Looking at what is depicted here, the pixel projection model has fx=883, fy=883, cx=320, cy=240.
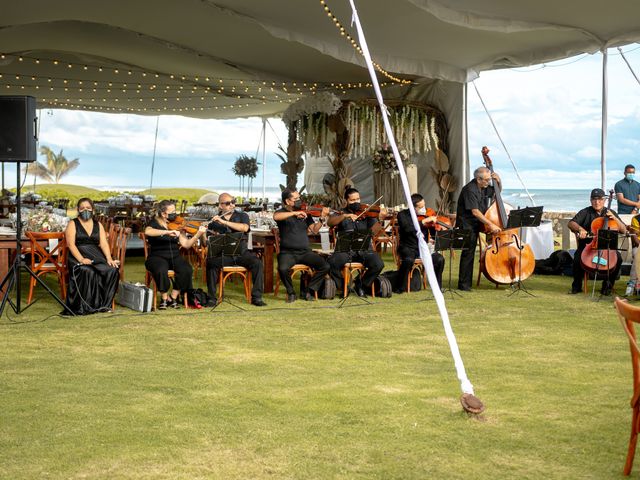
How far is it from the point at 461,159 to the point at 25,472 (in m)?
12.7

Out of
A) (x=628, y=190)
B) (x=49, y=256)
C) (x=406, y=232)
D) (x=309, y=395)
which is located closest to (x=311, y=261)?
(x=406, y=232)

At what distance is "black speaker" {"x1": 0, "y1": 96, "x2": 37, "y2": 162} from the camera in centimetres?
813

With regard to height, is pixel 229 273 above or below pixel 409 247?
below

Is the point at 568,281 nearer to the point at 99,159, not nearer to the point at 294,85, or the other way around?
the point at 294,85

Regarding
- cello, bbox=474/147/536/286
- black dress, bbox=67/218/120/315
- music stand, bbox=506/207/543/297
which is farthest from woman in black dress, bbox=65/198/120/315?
music stand, bbox=506/207/543/297

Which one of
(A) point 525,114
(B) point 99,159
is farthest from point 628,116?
(B) point 99,159

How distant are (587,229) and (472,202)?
1.39 metres

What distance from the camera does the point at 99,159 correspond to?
42281 mm

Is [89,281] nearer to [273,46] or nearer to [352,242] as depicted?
[352,242]

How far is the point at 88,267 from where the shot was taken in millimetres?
8914

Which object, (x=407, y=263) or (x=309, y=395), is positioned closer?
(x=309, y=395)

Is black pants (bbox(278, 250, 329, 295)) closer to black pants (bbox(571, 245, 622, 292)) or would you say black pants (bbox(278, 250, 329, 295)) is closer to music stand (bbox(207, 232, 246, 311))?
music stand (bbox(207, 232, 246, 311))

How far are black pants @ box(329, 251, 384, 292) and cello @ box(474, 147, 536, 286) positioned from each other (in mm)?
1373

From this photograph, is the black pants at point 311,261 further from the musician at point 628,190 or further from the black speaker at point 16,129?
the musician at point 628,190
